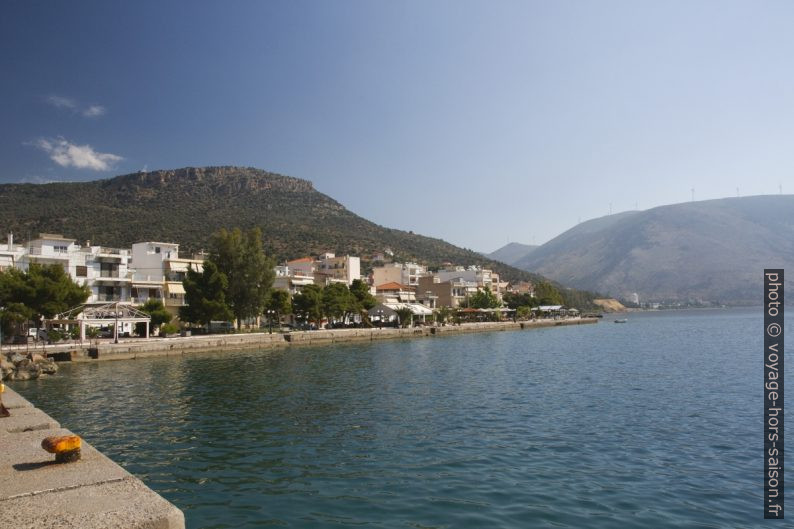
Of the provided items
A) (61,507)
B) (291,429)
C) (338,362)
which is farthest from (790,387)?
(61,507)

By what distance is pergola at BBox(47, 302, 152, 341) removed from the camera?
43.7m

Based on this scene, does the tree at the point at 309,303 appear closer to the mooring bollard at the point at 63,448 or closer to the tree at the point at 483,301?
the tree at the point at 483,301

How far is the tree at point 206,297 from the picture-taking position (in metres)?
56.5

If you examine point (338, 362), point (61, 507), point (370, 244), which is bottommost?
point (338, 362)

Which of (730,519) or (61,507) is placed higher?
(61,507)

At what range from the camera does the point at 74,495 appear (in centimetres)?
729

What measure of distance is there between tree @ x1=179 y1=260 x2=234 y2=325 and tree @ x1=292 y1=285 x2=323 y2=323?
13.2 meters

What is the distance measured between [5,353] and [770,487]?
43580 mm

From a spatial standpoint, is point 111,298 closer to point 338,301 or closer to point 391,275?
point 338,301

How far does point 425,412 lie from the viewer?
1967 centimetres

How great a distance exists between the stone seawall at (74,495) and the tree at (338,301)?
6184 centimetres

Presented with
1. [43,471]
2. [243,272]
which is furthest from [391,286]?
[43,471]

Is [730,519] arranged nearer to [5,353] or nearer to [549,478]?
[549,478]

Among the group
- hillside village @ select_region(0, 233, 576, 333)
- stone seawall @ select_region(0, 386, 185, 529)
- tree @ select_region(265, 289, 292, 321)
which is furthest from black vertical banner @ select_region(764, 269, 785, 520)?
tree @ select_region(265, 289, 292, 321)
